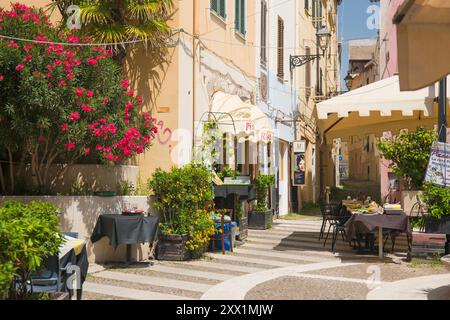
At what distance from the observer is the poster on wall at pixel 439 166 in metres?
11.3

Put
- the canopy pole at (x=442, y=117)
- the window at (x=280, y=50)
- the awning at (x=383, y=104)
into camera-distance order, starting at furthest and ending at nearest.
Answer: the window at (x=280, y=50) → the awning at (x=383, y=104) → the canopy pole at (x=442, y=117)

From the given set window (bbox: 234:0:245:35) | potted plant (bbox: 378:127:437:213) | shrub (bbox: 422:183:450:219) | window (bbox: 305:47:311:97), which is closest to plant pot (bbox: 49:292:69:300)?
A: shrub (bbox: 422:183:450:219)

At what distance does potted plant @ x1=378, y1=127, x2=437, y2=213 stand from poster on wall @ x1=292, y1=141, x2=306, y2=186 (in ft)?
26.6

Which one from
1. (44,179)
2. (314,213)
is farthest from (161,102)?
(314,213)

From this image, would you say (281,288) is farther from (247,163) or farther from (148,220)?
(247,163)

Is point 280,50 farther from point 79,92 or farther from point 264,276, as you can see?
point 79,92

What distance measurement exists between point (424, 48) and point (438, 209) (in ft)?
18.1

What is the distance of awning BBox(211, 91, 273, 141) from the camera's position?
13844 mm

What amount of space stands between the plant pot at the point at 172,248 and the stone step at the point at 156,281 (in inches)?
59.3

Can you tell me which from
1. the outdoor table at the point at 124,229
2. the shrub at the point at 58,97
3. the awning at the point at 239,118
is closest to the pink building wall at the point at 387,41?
the awning at the point at 239,118

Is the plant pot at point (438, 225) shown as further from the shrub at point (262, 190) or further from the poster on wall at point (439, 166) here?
the shrub at point (262, 190)

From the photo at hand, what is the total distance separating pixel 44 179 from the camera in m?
11.3

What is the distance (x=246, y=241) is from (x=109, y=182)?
13.4ft
